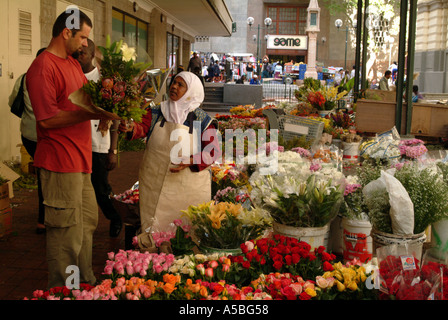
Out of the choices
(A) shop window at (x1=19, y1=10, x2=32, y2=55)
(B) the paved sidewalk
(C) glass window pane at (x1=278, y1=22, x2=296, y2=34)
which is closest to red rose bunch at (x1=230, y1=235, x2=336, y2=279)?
(B) the paved sidewalk

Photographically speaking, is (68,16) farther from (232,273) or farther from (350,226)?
(350,226)

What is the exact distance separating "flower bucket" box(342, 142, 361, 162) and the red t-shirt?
379 cm

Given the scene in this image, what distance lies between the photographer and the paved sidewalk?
4.26 metres

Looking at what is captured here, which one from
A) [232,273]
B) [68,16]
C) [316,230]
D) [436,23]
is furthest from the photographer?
[436,23]

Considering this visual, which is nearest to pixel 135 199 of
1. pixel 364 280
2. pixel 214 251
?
pixel 214 251

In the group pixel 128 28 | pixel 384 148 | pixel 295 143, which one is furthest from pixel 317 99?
pixel 128 28

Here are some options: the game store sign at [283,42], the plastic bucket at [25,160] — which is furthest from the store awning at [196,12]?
the game store sign at [283,42]

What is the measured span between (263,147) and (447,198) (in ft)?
8.07

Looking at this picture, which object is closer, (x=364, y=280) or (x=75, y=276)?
(x=364, y=280)

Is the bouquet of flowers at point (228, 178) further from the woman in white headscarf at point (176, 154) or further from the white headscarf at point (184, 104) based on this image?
the white headscarf at point (184, 104)

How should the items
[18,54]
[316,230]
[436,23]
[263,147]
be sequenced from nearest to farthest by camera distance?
[316,230] < [263,147] < [18,54] < [436,23]

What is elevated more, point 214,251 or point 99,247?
Result: point 214,251

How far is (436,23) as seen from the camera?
27.3 m

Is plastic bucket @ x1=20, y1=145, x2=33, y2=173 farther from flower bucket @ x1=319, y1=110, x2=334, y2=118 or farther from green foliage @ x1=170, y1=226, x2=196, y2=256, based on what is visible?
green foliage @ x1=170, y1=226, x2=196, y2=256
